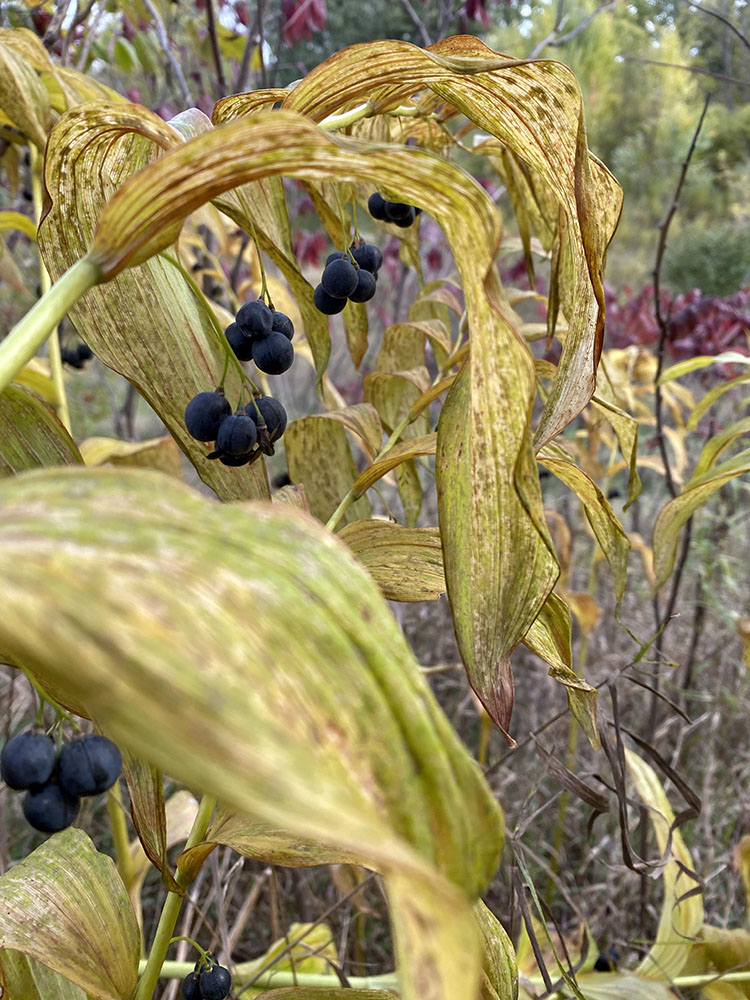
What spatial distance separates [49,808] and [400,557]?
12.4 inches

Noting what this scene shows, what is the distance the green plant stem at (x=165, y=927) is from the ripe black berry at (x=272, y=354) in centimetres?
28

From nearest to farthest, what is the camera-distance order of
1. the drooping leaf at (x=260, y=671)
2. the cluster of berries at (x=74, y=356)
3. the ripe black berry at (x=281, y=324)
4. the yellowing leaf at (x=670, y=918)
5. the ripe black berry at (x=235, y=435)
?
1. the drooping leaf at (x=260, y=671)
2. the ripe black berry at (x=235, y=435)
3. the ripe black berry at (x=281, y=324)
4. the yellowing leaf at (x=670, y=918)
5. the cluster of berries at (x=74, y=356)

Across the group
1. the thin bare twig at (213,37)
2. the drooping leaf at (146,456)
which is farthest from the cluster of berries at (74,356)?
the drooping leaf at (146,456)

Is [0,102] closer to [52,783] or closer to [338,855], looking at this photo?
[52,783]

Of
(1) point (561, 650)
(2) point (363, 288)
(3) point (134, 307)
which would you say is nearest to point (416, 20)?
(2) point (363, 288)

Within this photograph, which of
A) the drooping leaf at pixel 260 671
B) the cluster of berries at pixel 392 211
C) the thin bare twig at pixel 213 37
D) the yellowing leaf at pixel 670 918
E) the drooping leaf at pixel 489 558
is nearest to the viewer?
the drooping leaf at pixel 260 671

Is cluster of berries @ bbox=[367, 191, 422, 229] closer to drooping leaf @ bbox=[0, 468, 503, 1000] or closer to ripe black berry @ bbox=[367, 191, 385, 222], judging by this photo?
ripe black berry @ bbox=[367, 191, 385, 222]

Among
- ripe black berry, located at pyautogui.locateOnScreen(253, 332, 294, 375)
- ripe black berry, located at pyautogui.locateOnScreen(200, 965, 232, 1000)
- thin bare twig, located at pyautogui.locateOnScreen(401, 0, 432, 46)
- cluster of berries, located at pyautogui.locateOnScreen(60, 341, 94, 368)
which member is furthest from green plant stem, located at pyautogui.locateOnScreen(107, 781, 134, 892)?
thin bare twig, located at pyautogui.locateOnScreen(401, 0, 432, 46)

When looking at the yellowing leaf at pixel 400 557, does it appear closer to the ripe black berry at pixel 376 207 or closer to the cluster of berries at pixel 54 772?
the cluster of berries at pixel 54 772

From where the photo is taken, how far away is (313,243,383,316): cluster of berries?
0.57 metres

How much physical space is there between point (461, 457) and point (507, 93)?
0.20 meters

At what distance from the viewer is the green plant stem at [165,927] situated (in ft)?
1.62

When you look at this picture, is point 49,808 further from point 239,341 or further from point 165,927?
point 239,341

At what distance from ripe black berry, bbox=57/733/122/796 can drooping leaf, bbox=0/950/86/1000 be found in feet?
0.44
